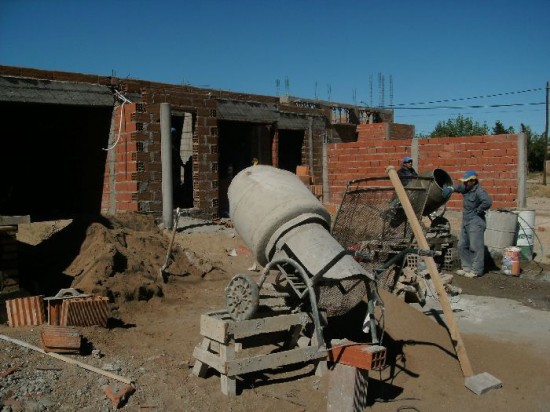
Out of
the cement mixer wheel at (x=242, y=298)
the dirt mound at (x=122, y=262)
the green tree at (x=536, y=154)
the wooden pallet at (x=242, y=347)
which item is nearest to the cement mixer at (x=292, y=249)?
the cement mixer wheel at (x=242, y=298)

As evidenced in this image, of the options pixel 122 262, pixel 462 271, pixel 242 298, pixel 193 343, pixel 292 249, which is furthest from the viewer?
pixel 462 271

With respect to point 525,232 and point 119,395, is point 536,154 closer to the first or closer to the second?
point 525,232

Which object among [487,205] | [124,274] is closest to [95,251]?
[124,274]

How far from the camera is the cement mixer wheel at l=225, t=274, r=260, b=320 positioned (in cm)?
447

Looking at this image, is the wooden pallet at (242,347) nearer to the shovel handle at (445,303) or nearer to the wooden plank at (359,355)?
the wooden plank at (359,355)

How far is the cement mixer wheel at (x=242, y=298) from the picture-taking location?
4473mm

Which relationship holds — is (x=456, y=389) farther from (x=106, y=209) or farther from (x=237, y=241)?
(x=106, y=209)

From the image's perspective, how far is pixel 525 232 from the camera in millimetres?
9539

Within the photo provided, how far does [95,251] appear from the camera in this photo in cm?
755

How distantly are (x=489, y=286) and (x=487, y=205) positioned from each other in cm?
136

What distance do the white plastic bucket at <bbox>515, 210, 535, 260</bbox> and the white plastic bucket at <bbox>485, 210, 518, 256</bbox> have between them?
0.63ft

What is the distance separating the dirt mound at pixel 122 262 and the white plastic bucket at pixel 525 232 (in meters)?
5.98

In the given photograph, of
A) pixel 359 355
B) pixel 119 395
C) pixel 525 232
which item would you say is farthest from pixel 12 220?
pixel 525 232

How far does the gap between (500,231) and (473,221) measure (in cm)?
90
